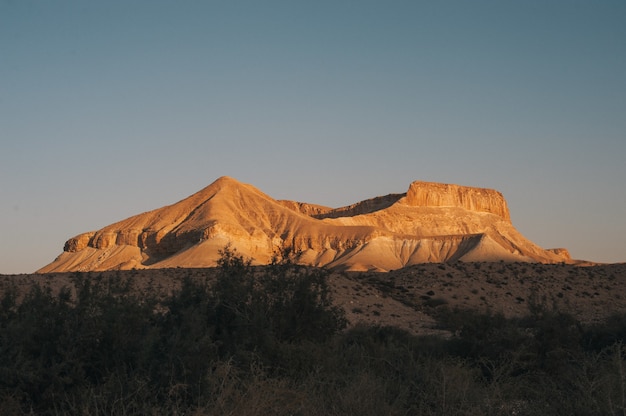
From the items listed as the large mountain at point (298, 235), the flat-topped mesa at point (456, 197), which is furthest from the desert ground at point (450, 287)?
the flat-topped mesa at point (456, 197)

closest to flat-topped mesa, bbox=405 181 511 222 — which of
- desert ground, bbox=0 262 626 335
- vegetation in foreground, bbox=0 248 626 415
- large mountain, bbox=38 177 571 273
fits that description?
large mountain, bbox=38 177 571 273

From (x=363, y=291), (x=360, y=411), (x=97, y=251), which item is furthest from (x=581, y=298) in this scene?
(x=97, y=251)

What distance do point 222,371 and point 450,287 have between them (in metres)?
32.2

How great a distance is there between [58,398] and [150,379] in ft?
3.93

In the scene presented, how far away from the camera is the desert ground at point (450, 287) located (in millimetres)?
31594

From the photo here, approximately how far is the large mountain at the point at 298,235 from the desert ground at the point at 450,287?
46019mm

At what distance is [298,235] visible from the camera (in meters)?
112

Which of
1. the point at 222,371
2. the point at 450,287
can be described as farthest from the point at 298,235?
the point at 222,371

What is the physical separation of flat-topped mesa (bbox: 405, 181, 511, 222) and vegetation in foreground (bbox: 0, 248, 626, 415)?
5117 inches

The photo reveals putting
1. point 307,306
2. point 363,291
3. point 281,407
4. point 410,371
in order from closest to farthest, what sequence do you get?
1. point 281,407
2. point 410,371
3. point 307,306
4. point 363,291

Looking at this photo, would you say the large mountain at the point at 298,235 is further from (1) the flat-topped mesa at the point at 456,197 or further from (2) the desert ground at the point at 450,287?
(2) the desert ground at the point at 450,287

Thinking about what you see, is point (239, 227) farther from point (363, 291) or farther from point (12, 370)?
point (12, 370)

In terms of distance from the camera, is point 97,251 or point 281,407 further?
point 97,251

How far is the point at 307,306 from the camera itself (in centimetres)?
1216
